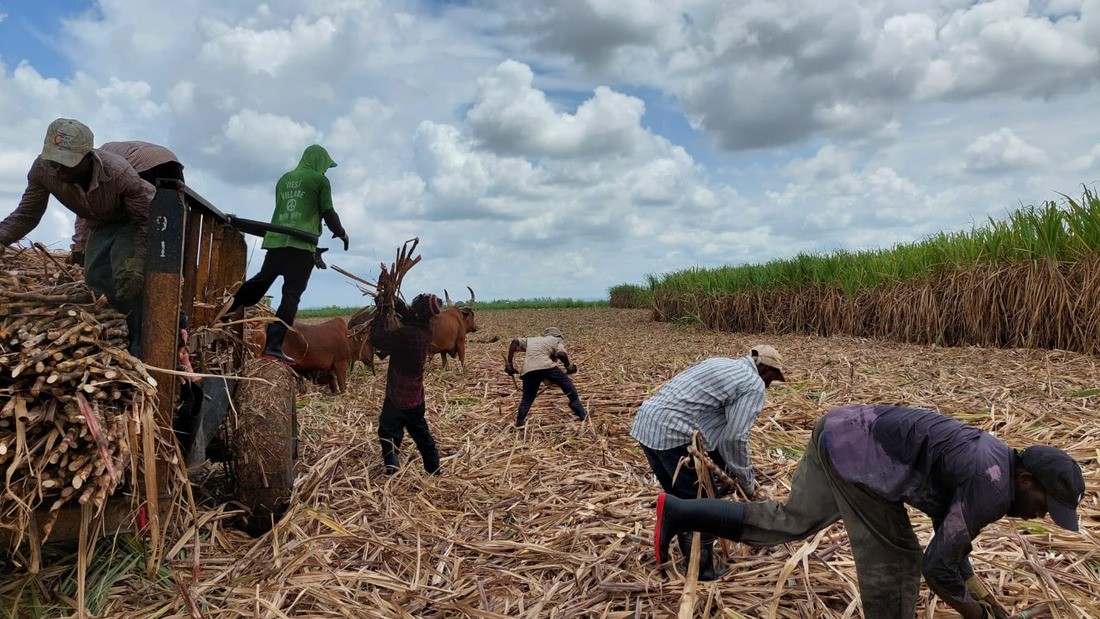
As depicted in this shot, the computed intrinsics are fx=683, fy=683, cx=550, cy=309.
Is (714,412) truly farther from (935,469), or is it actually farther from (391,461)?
(391,461)

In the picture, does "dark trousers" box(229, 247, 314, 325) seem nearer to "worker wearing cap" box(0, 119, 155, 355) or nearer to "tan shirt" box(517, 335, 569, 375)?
"worker wearing cap" box(0, 119, 155, 355)

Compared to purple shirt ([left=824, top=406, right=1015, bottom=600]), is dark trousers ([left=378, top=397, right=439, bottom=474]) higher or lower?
lower

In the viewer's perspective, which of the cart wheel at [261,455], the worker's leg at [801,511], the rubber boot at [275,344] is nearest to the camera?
the worker's leg at [801,511]

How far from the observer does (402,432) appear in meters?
5.57

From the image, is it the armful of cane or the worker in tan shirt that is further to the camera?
the worker in tan shirt

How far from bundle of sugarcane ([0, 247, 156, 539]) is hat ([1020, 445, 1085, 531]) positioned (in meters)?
3.55

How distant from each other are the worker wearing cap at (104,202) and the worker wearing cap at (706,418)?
283 centimetres

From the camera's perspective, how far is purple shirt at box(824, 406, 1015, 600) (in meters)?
2.57

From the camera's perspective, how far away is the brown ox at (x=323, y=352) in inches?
320

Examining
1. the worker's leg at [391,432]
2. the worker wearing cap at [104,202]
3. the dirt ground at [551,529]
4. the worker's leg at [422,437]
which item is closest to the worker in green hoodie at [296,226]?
the worker's leg at [391,432]

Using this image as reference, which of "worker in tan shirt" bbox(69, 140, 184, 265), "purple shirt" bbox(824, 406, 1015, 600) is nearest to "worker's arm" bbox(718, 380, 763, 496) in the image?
"purple shirt" bbox(824, 406, 1015, 600)

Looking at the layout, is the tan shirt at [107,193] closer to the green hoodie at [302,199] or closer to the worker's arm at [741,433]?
the green hoodie at [302,199]

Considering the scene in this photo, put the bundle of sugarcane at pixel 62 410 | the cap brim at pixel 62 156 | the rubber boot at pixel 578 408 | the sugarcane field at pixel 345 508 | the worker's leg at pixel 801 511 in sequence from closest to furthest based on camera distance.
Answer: the bundle of sugarcane at pixel 62 410 → the sugarcane field at pixel 345 508 → the worker's leg at pixel 801 511 → the cap brim at pixel 62 156 → the rubber boot at pixel 578 408

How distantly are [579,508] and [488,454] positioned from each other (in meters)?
1.69
